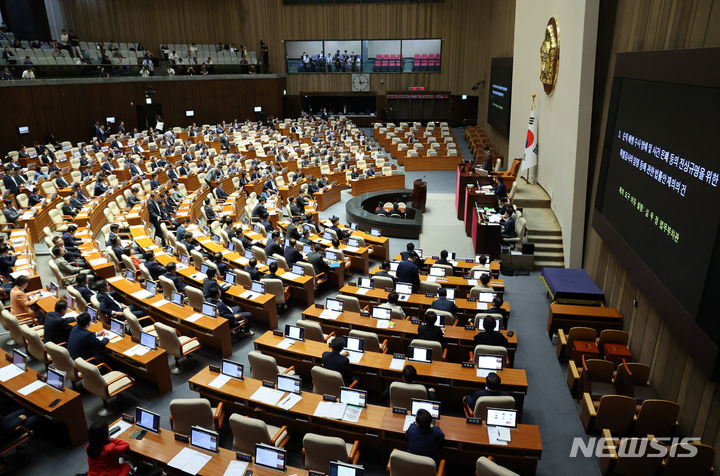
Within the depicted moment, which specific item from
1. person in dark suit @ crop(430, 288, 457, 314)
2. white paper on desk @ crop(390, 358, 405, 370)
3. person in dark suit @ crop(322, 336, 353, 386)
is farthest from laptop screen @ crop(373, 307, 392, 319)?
person in dark suit @ crop(322, 336, 353, 386)

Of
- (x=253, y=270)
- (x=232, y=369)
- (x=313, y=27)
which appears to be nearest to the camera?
(x=232, y=369)

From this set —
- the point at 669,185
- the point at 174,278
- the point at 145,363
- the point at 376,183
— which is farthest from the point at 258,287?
the point at 376,183

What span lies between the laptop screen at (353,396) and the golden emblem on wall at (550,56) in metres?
11.0

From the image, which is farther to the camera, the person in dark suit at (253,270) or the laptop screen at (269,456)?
the person in dark suit at (253,270)

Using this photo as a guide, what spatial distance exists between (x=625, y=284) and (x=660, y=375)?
199 cm

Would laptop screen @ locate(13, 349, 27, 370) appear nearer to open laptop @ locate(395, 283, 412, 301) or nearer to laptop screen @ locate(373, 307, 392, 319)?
laptop screen @ locate(373, 307, 392, 319)

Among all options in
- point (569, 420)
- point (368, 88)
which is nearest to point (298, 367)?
point (569, 420)

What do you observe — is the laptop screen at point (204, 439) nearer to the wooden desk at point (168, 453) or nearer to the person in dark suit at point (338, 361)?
the wooden desk at point (168, 453)

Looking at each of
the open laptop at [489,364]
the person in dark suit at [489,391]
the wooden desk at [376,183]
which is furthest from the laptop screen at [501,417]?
the wooden desk at [376,183]

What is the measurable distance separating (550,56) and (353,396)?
11858 mm

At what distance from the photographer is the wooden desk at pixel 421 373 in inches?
263

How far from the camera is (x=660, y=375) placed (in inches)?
285

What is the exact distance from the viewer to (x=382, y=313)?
859 centimetres

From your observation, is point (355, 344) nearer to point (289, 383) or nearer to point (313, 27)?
point (289, 383)
